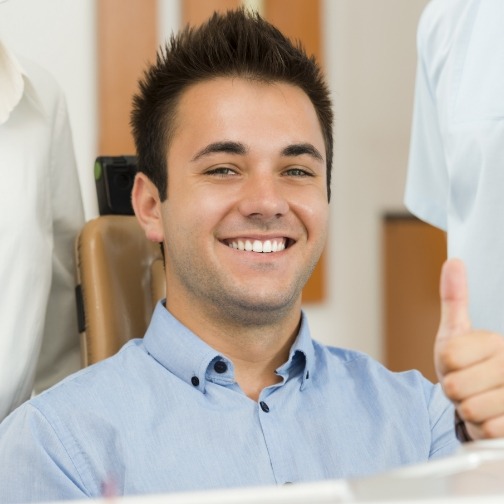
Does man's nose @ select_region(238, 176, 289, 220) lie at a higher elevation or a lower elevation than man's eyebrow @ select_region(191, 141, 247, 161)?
lower

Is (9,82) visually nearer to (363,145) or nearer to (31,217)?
(31,217)

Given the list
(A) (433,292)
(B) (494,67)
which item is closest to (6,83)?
(B) (494,67)

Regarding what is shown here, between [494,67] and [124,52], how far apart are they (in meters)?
1.71

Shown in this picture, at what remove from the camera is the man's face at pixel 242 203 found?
136 cm

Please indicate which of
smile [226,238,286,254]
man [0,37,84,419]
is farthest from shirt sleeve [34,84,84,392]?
smile [226,238,286,254]

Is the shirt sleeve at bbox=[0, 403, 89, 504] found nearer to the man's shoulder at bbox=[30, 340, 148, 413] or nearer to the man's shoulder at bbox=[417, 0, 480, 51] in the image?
the man's shoulder at bbox=[30, 340, 148, 413]

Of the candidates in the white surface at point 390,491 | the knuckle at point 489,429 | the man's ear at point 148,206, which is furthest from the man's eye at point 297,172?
the white surface at point 390,491

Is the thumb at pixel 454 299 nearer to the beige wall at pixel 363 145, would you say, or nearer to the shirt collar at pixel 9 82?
the shirt collar at pixel 9 82

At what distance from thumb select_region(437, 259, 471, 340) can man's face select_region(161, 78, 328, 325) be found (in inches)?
17.0

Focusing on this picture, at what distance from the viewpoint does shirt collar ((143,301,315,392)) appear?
4.50 ft

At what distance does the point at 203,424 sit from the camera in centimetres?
132

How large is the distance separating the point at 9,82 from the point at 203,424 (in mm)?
562

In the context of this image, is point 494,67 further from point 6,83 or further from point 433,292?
point 433,292

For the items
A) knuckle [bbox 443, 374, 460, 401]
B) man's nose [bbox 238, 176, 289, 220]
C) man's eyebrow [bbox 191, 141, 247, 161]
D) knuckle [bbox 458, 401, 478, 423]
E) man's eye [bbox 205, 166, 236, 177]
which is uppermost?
man's eyebrow [bbox 191, 141, 247, 161]
